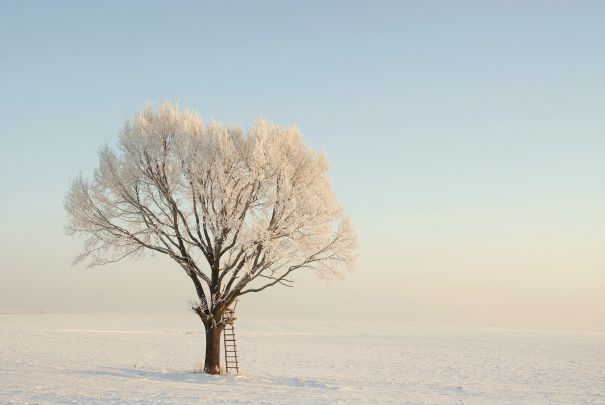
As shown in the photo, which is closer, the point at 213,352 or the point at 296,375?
the point at 213,352

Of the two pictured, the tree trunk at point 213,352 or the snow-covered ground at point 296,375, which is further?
the tree trunk at point 213,352

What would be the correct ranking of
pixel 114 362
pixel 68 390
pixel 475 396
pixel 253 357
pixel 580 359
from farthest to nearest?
pixel 580 359 → pixel 253 357 → pixel 114 362 → pixel 475 396 → pixel 68 390

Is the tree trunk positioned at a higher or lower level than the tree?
lower

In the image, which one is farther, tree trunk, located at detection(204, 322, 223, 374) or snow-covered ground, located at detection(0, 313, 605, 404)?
tree trunk, located at detection(204, 322, 223, 374)

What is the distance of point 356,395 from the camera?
20469 mm

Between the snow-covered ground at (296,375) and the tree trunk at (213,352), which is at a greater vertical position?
the tree trunk at (213,352)

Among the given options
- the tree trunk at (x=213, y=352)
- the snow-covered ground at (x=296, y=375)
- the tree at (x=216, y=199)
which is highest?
the tree at (x=216, y=199)

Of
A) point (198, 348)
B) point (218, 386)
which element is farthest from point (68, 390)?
point (198, 348)

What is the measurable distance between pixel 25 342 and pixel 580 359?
131ft

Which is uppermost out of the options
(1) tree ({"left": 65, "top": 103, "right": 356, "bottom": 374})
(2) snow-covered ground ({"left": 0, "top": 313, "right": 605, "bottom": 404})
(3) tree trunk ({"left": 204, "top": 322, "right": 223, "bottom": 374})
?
(1) tree ({"left": 65, "top": 103, "right": 356, "bottom": 374})

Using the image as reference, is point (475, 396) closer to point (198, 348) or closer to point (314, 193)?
point (314, 193)

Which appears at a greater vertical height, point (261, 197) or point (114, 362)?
point (261, 197)

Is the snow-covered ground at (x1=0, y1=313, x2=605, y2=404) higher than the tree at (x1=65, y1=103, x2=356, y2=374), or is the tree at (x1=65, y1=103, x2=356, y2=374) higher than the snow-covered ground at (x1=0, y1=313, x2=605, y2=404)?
the tree at (x1=65, y1=103, x2=356, y2=374)

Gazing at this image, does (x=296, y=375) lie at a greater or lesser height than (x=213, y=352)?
lesser
